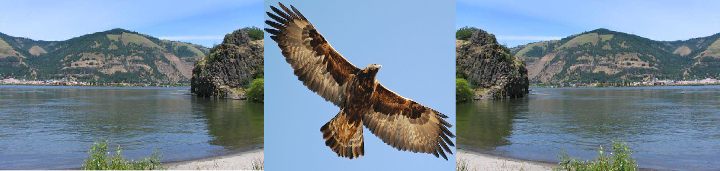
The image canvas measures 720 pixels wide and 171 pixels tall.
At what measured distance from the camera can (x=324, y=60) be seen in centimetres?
372

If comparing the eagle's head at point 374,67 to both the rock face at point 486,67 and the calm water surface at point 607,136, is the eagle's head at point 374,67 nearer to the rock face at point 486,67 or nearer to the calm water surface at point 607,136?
the calm water surface at point 607,136

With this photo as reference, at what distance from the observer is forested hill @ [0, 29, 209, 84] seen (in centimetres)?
9612

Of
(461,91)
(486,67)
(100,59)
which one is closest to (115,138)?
(461,91)

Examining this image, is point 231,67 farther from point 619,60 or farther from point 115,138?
point 619,60

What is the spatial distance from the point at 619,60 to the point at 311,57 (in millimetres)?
99732

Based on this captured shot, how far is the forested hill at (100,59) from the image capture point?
3784 inches

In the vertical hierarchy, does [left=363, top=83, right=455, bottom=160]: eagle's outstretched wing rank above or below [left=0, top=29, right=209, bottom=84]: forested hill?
below

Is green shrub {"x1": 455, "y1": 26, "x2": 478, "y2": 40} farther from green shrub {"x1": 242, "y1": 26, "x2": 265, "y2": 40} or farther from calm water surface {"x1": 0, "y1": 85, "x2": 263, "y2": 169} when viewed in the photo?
calm water surface {"x1": 0, "y1": 85, "x2": 263, "y2": 169}

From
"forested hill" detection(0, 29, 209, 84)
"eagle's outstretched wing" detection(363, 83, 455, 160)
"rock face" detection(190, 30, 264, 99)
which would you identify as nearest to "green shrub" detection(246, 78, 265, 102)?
"rock face" detection(190, 30, 264, 99)

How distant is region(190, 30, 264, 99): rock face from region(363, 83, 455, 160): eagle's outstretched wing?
42794 millimetres

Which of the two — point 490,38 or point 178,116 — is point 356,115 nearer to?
point 178,116

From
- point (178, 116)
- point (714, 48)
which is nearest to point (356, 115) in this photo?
point (178, 116)

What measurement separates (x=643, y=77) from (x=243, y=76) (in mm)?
74726

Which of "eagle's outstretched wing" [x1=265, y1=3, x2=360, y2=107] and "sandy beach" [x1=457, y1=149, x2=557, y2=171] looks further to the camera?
"sandy beach" [x1=457, y1=149, x2=557, y2=171]
